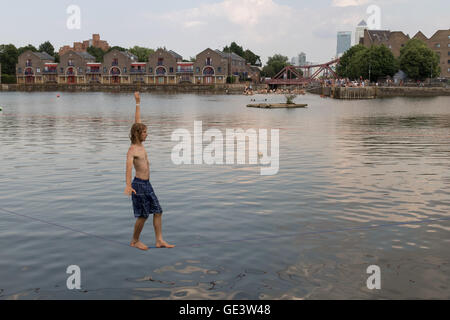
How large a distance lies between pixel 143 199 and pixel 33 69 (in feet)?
657

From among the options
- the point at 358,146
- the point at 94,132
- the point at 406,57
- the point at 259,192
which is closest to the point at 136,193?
the point at 259,192

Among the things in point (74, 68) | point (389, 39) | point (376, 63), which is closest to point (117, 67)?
point (74, 68)

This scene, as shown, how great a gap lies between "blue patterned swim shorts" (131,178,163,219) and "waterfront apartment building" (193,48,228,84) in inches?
6559

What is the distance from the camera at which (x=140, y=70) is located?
602 ft

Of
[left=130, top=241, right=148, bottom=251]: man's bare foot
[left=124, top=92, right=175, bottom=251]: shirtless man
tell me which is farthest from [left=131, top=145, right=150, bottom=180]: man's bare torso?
[left=130, top=241, right=148, bottom=251]: man's bare foot

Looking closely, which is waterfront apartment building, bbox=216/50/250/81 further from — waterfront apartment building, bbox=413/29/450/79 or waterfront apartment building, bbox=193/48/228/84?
waterfront apartment building, bbox=413/29/450/79

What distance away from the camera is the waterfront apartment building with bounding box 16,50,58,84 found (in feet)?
628

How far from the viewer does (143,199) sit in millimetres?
8766

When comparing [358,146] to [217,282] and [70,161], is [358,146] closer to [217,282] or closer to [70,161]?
[70,161]

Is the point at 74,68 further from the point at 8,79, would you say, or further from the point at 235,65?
the point at 235,65

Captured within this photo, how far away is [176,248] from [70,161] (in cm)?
1224

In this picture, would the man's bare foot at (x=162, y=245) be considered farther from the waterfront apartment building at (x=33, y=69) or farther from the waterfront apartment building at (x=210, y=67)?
the waterfront apartment building at (x=33, y=69)

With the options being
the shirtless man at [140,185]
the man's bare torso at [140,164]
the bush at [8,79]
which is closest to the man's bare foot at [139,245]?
the shirtless man at [140,185]
